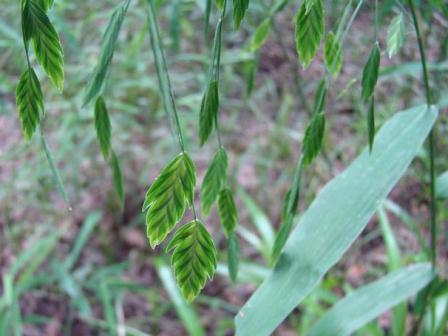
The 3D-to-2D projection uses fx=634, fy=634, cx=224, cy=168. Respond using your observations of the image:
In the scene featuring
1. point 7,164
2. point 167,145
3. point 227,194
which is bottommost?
point 7,164

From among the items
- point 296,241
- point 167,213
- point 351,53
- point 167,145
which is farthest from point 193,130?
point 167,213

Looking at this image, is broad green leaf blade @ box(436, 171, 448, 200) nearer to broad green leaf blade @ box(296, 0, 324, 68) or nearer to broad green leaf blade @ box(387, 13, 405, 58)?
broad green leaf blade @ box(387, 13, 405, 58)

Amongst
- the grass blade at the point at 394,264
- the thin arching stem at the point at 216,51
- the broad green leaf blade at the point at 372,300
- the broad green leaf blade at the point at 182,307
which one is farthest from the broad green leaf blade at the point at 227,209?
the broad green leaf blade at the point at 182,307

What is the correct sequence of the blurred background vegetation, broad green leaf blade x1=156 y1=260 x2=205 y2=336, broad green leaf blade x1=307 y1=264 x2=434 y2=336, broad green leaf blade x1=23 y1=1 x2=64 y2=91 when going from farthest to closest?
1. the blurred background vegetation
2. broad green leaf blade x1=156 y1=260 x2=205 y2=336
3. broad green leaf blade x1=307 y1=264 x2=434 y2=336
4. broad green leaf blade x1=23 y1=1 x2=64 y2=91

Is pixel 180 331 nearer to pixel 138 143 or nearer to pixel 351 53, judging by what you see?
pixel 138 143

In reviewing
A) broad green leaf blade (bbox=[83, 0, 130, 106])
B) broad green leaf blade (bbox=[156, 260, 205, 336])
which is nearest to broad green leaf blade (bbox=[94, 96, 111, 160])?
broad green leaf blade (bbox=[83, 0, 130, 106])

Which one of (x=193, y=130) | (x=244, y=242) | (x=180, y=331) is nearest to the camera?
(x=180, y=331)
